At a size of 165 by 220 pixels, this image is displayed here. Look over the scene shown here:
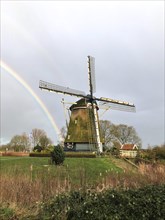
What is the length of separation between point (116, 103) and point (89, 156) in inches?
408

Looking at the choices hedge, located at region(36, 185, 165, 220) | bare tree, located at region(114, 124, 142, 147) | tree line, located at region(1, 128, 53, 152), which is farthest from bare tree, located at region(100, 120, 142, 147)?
hedge, located at region(36, 185, 165, 220)

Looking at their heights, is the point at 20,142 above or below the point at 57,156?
below

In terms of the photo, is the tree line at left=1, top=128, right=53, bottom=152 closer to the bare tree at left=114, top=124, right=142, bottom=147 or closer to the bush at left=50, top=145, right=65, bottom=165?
the bare tree at left=114, top=124, right=142, bottom=147

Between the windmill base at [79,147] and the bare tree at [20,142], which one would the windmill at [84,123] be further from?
A: the bare tree at [20,142]

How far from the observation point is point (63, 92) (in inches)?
1484

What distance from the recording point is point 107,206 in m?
7.84

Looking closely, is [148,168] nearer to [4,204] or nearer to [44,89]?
[4,204]

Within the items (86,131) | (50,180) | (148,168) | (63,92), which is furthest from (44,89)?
(50,180)

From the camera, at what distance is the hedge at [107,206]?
7.49m

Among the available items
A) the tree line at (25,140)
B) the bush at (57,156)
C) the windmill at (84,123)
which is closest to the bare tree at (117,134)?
the tree line at (25,140)

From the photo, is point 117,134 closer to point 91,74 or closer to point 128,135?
point 128,135

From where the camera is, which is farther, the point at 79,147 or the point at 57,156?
the point at 79,147

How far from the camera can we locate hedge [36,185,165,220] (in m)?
7.49

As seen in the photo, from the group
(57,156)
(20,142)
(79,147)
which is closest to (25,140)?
(20,142)
